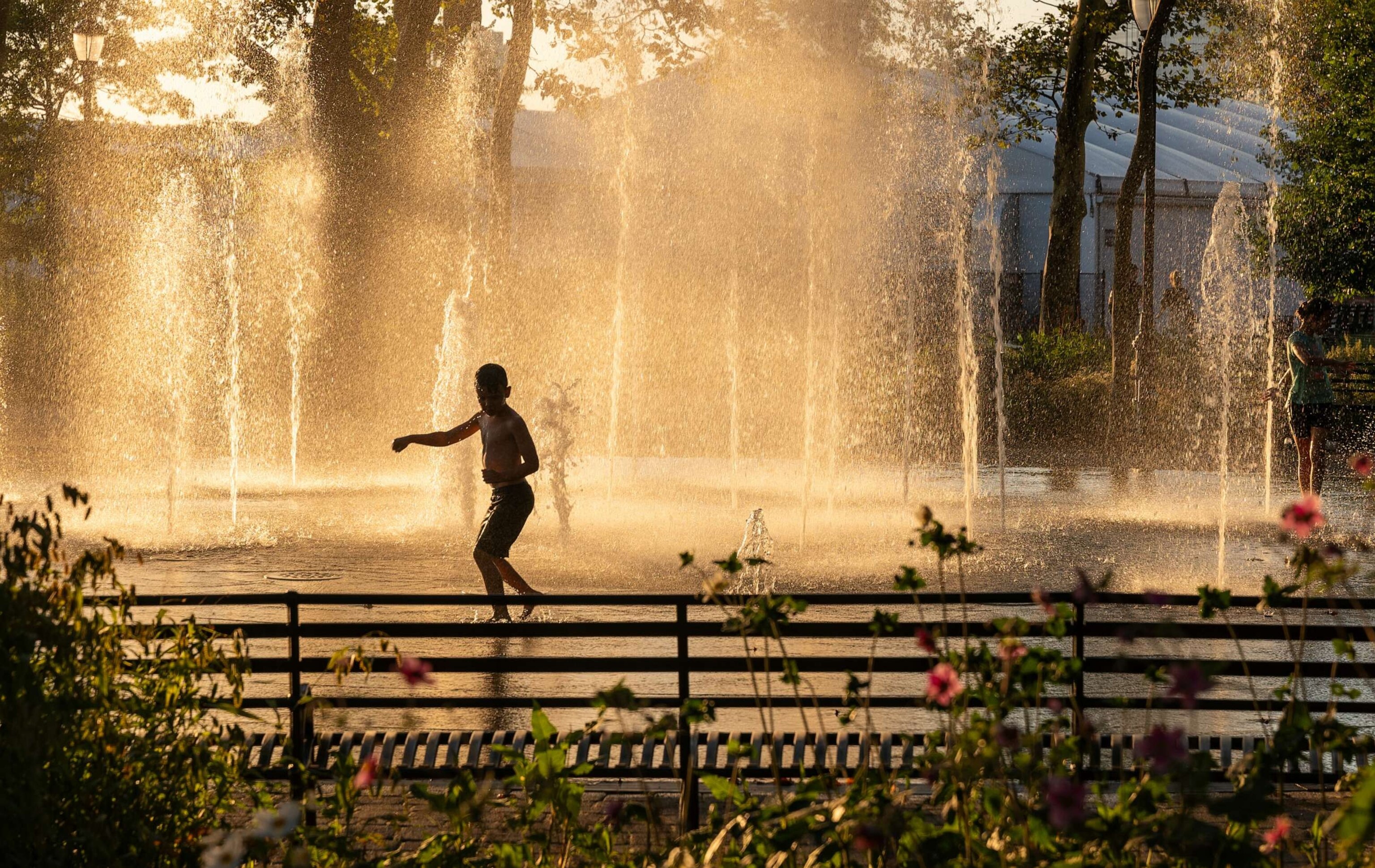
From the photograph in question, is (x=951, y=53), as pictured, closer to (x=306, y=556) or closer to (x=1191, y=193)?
(x=1191, y=193)

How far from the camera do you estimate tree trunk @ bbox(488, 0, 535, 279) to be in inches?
1040

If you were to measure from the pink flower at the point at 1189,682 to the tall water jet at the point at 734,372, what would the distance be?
1336 cm

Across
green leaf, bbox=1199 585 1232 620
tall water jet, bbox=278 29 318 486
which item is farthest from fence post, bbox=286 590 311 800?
tall water jet, bbox=278 29 318 486

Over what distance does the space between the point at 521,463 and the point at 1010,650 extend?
624 centimetres

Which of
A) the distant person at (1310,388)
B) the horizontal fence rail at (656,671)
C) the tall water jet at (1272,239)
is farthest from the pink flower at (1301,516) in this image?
the tall water jet at (1272,239)

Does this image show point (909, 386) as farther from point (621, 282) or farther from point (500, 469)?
point (500, 469)

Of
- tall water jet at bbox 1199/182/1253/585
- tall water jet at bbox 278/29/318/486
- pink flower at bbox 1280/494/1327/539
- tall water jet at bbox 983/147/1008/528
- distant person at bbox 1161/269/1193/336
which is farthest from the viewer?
tall water jet at bbox 1199/182/1253/585

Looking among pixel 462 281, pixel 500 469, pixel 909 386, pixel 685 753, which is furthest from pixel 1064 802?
pixel 462 281

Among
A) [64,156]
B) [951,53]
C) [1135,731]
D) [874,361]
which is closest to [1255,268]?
[951,53]

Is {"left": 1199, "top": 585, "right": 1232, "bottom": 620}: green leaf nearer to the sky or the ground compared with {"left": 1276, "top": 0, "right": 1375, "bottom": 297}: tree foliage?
nearer to the ground

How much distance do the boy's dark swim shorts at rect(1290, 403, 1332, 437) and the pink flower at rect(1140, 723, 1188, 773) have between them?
1209 cm

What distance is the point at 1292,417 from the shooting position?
14219mm

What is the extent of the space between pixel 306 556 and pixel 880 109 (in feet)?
68.8

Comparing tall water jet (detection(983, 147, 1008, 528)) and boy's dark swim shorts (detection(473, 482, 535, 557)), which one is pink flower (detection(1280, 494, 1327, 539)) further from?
tall water jet (detection(983, 147, 1008, 528))
